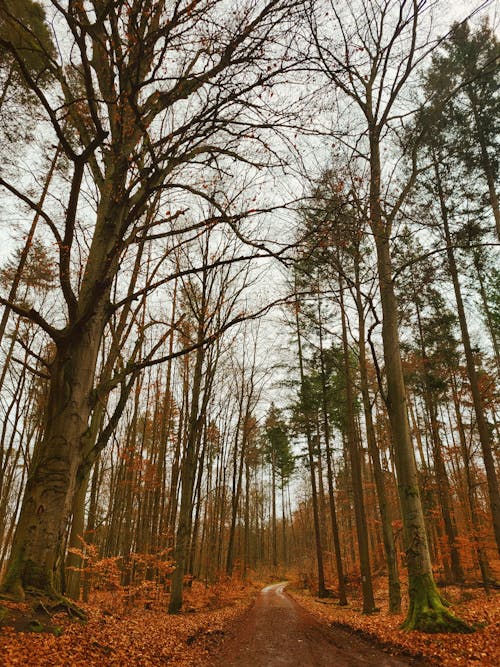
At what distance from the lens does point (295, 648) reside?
6.12m

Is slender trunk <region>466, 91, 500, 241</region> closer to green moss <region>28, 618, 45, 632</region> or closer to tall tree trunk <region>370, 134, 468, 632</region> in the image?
tall tree trunk <region>370, 134, 468, 632</region>

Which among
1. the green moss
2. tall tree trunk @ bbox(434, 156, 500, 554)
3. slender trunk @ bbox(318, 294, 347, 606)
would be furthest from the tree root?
slender trunk @ bbox(318, 294, 347, 606)

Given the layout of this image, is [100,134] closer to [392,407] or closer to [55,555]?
[55,555]

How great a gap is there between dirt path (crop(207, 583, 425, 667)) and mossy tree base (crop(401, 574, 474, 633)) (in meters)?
0.81

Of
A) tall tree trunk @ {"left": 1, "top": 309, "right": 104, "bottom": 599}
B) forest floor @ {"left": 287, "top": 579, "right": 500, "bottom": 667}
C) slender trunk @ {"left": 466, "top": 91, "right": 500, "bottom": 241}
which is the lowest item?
forest floor @ {"left": 287, "top": 579, "right": 500, "bottom": 667}

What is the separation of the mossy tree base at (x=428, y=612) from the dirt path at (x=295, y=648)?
81cm

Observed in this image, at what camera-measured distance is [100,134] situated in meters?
3.47

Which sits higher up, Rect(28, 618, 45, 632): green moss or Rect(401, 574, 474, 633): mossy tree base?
Rect(28, 618, 45, 632): green moss

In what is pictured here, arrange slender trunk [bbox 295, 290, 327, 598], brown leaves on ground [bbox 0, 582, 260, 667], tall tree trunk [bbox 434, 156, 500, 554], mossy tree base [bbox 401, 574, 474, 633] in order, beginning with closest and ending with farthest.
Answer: brown leaves on ground [bbox 0, 582, 260, 667] < mossy tree base [bbox 401, 574, 474, 633] < tall tree trunk [bbox 434, 156, 500, 554] < slender trunk [bbox 295, 290, 327, 598]

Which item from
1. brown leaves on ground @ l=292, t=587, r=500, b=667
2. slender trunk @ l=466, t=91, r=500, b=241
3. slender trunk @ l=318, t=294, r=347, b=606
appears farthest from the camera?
slender trunk @ l=318, t=294, r=347, b=606

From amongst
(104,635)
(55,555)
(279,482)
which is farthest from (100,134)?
(279,482)

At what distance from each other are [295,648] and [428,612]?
218 cm

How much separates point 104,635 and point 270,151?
632cm

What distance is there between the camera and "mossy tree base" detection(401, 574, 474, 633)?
19.1ft
